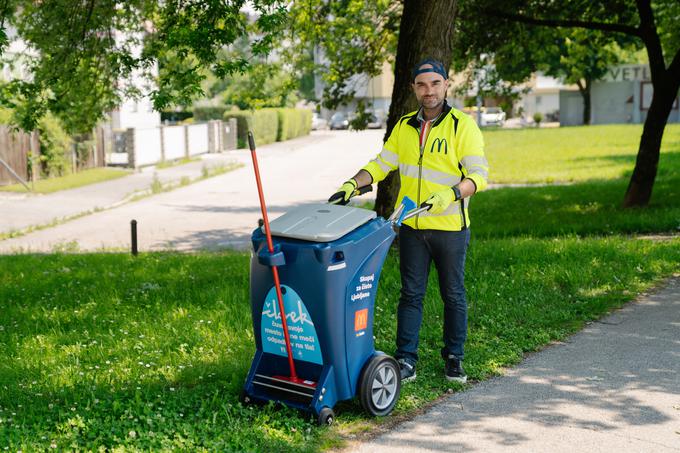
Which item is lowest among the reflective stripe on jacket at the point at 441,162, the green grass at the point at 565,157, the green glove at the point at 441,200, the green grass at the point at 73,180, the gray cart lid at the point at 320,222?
the green grass at the point at 73,180

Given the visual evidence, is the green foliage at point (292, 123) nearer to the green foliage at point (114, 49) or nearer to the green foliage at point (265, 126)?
the green foliage at point (265, 126)

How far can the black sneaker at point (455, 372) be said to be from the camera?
5.14m

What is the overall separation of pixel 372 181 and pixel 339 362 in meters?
1.11

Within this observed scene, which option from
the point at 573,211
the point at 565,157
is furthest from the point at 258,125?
the point at 573,211

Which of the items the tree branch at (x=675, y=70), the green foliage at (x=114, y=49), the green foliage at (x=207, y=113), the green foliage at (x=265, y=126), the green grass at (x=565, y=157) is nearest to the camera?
the green foliage at (x=114, y=49)

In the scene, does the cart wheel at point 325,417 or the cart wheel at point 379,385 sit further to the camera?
the cart wheel at point 379,385

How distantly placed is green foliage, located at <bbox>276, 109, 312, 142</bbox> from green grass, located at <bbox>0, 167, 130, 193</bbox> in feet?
63.7

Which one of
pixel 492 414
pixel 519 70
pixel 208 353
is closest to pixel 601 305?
pixel 492 414

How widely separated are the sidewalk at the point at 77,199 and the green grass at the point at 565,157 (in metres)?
9.10

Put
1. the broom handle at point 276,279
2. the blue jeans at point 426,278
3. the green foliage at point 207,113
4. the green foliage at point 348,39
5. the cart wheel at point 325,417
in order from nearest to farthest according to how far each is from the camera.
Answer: the broom handle at point 276,279, the cart wheel at point 325,417, the blue jeans at point 426,278, the green foliage at point 348,39, the green foliage at point 207,113

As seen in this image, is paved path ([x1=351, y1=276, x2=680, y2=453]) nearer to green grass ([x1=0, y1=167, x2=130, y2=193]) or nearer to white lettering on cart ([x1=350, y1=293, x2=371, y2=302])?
white lettering on cart ([x1=350, y1=293, x2=371, y2=302])

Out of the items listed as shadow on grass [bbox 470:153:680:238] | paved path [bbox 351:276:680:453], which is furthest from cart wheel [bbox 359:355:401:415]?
shadow on grass [bbox 470:153:680:238]

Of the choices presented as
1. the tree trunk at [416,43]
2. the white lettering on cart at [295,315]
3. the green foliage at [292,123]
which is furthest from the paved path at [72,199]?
the green foliage at [292,123]

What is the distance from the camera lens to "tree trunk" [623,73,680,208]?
1259 cm
